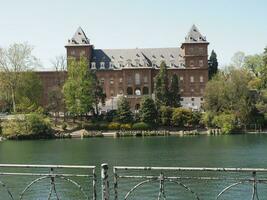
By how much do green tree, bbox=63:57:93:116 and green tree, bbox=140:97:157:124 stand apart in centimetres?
921

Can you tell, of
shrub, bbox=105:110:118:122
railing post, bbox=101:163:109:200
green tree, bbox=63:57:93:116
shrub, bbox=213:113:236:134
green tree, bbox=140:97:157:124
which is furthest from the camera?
shrub, bbox=105:110:118:122

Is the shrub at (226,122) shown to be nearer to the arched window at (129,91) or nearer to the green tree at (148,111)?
the green tree at (148,111)

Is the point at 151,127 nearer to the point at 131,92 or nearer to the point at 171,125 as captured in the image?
A: the point at 171,125

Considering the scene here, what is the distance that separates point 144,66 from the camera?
98938 millimetres

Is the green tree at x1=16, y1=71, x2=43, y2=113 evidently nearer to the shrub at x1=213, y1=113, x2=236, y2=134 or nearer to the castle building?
the castle building

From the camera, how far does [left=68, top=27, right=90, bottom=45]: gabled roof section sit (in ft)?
330

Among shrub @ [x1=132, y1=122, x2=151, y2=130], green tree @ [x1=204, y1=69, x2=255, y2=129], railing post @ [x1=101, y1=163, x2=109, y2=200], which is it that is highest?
green tree @ [x1=204, y1=69, x2=255, y2=129]

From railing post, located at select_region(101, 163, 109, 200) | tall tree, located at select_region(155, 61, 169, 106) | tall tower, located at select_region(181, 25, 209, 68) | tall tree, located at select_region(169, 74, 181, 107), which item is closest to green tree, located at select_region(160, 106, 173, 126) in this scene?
tall tree, located at select_region(155, 61, 169, 106)

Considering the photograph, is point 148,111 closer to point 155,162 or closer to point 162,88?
point 162,88

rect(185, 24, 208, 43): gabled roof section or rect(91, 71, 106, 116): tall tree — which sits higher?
rect(185, 24, 208, 43): gabled roof section

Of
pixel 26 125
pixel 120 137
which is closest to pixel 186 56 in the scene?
pixel 120 137

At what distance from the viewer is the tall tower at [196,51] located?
9869cm

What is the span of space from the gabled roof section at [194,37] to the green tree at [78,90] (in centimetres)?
2706

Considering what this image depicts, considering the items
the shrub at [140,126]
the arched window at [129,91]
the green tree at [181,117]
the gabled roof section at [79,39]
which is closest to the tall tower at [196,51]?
the arched window at [129,91]
